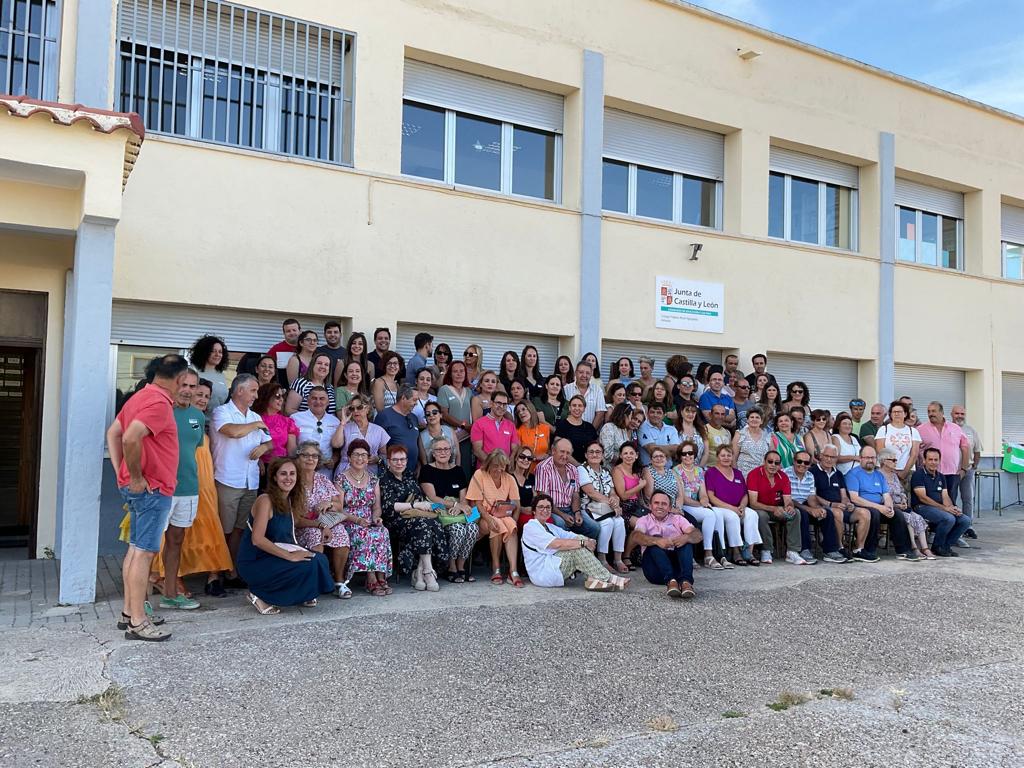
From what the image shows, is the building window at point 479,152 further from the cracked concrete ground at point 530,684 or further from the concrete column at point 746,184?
the cracked concrete ground at point 530,684

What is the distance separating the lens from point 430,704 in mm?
4500

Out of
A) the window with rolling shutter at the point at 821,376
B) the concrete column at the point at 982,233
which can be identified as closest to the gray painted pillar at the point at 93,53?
the window with rolling shutter at the point at 821,376

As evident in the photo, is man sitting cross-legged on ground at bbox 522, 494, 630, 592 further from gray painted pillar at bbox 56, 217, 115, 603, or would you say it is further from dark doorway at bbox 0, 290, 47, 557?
dark doorway at bbox 0, 290, 47, 557

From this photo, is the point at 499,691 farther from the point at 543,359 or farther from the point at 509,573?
the point at 543,359

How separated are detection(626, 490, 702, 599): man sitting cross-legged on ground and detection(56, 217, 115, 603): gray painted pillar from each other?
15.0 feet

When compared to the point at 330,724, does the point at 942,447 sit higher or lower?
higher

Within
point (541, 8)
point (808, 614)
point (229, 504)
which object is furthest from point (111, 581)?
point (541, 8)

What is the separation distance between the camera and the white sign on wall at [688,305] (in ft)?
40.0

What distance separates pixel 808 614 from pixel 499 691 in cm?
318

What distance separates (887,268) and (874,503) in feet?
20.5

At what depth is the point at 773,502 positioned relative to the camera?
31.0 ft

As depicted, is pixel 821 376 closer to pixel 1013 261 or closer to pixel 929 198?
pixel 929 198

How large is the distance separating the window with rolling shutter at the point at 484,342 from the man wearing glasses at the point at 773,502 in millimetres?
3272

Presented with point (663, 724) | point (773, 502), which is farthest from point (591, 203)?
point (663, 724)
